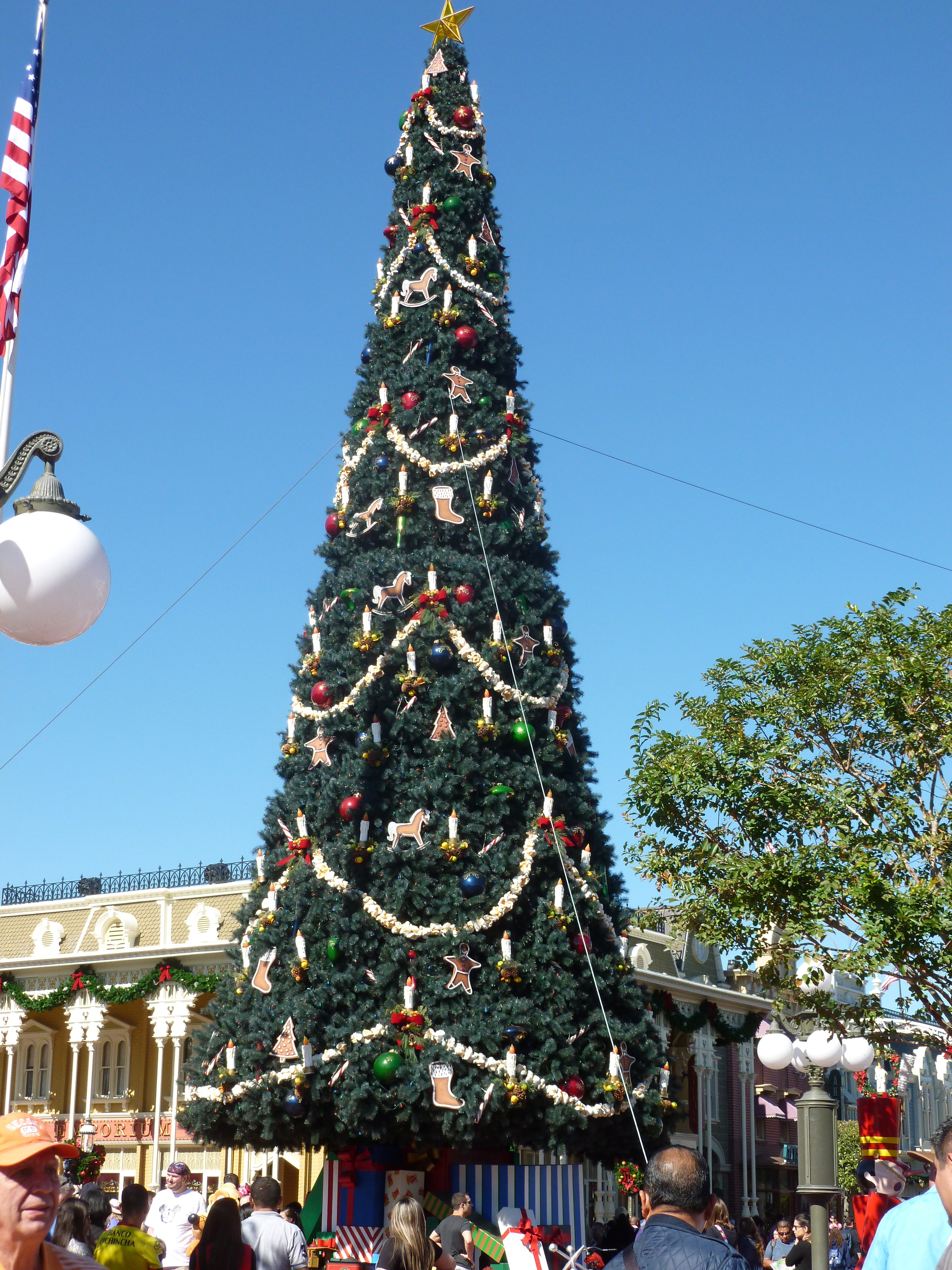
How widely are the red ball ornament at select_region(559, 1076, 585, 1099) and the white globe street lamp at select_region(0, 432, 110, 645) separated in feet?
34.8

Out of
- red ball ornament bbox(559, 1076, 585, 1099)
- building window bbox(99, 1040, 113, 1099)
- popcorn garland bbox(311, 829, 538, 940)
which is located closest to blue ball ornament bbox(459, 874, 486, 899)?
popcorn garland bbox(311, 829, 538, 940)

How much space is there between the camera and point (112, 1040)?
28.5 metres

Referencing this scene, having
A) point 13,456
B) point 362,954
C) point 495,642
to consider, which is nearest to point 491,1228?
point 362,954

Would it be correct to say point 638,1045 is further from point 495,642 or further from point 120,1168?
point 120,1168

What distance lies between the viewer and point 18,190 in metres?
5.55

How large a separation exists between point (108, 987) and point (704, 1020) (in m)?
12.3

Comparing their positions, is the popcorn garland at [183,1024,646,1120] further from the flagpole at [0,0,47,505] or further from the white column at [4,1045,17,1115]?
the white column at [4,1045,17,1115]

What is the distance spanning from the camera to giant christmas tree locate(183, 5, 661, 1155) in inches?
532

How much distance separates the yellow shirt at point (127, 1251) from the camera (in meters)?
6.64

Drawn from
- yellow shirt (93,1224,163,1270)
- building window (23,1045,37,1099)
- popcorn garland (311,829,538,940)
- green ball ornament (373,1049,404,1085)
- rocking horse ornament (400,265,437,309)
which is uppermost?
rocking horse ornament (400,265,437,309)

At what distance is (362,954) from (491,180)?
992 cm

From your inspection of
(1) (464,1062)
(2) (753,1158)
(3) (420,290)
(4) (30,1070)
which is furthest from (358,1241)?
(2) (753,1158)

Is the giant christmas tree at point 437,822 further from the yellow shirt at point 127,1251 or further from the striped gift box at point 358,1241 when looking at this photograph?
the yellow shirt at point 127,1251

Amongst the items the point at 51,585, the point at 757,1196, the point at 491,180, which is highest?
the point at 491,180
